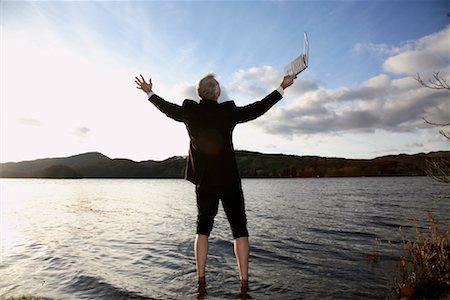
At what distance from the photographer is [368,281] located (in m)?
7.75

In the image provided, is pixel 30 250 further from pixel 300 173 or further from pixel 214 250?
pixel 300 173

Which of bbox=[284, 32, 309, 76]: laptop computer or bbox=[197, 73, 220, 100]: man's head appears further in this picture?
bbox=[197, 73, 220, 100]: man's head

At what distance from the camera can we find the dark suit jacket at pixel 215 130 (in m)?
5.66

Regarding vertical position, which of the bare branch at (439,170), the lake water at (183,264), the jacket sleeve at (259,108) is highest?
the jacket sleeve at (259,108)

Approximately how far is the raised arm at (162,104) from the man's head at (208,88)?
0.47 m

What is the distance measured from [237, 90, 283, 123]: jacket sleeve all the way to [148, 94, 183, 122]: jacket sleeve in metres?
1.02

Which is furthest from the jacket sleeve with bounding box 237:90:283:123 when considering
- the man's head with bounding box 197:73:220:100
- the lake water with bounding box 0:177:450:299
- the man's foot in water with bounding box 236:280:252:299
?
the lake water with bounding box 0:177:450:299

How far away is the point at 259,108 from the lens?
5664 mm

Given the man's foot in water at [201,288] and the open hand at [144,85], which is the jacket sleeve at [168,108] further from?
the man's foot in water at [201,288]

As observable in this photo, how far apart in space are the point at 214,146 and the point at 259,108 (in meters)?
0.96

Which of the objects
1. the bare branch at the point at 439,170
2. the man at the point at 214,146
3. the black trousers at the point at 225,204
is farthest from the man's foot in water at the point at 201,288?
the bare branch at the point at 439,170

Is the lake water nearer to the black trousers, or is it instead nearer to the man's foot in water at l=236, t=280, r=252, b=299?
the man's foot in water at l=236, t=280, r=252, b=299

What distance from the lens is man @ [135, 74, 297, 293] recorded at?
5672 mm

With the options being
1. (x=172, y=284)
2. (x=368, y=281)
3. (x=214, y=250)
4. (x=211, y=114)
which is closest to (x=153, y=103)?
(x=211, y=114)
